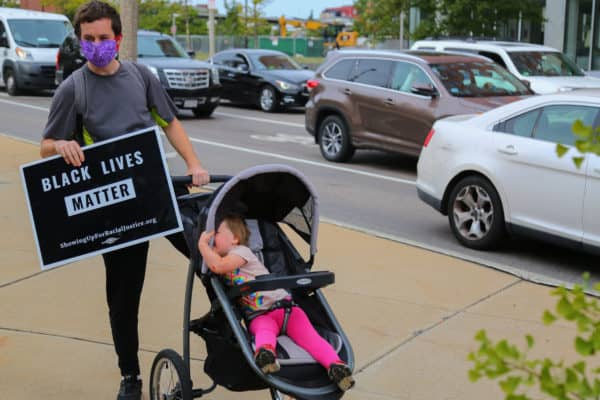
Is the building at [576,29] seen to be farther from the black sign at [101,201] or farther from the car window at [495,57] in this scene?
the black sign at [101,201]

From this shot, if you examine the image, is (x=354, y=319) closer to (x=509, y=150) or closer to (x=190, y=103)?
(x=509, y=150)

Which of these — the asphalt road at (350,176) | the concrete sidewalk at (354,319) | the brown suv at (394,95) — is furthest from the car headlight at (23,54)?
the concrete sidewalk at (354,319)

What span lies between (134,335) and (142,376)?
0.64m

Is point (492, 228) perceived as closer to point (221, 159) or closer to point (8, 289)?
point (8, 289)

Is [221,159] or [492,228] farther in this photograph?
[221,159]

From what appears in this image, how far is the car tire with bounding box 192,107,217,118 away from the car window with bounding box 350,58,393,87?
721 centimetres

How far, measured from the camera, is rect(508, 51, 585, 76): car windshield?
54.6ft

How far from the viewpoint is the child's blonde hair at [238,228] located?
3977mm

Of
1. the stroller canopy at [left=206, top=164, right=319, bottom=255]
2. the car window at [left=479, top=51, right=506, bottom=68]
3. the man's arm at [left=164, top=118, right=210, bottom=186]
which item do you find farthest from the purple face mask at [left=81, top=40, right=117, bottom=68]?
the car window at [left=479, top=51, right=506, bottom=68]

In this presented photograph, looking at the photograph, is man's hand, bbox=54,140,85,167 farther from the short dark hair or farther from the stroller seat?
the stroller seat

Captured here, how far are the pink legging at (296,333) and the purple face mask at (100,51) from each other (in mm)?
1386

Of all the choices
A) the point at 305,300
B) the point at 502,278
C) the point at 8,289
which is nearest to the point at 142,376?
the point at 305,300

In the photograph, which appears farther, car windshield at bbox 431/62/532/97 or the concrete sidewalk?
car windshield at bbox 431/62/532/97

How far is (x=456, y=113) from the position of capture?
1231 centimetres
